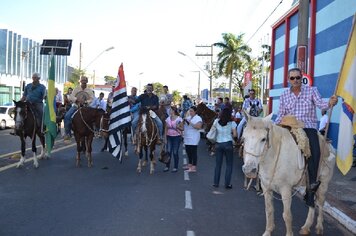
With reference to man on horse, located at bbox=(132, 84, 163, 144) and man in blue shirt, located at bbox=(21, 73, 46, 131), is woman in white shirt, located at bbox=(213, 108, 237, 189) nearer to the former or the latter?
man on horse, located at bbox=(132, 84, 163, 144)

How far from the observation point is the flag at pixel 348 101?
Result: 5844 millimetres

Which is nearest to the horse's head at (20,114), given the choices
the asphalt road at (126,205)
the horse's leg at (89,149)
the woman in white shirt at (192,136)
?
the asphalt road at (126,205)

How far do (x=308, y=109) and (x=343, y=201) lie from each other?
11.1 feet

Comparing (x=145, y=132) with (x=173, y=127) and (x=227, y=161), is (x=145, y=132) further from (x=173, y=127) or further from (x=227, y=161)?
(x=227, y=161)

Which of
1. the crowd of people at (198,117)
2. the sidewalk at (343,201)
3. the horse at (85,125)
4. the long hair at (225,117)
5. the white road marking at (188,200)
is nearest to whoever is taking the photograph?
the crowd of people at (198,117)

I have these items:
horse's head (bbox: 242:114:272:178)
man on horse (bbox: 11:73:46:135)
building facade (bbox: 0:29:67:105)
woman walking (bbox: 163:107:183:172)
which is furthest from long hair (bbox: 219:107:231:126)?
building facade (bbox: 0:29:67:105)

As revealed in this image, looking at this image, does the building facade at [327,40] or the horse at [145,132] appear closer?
the horse at [145,132]

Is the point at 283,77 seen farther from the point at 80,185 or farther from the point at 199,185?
the point at 80,185

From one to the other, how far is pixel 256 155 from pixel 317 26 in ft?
49.5

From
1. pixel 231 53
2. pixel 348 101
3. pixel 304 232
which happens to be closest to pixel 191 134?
pixel 304 232

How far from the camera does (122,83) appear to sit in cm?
1271

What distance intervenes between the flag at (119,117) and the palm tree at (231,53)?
49.2m

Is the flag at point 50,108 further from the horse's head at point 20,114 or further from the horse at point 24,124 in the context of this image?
the horse's head at point 20,114

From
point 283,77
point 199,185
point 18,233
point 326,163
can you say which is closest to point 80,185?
point 199,185
